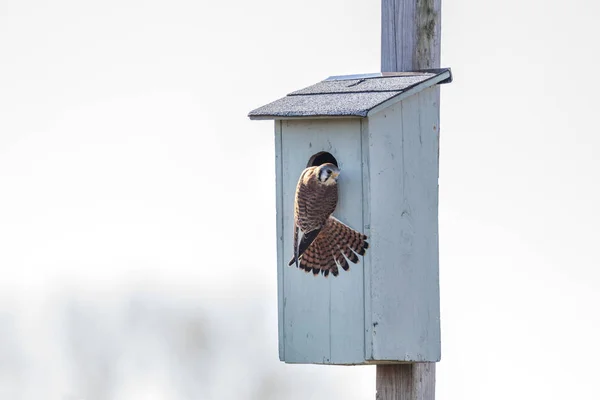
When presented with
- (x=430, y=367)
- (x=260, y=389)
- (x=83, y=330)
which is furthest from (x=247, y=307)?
(x=430, y=367)

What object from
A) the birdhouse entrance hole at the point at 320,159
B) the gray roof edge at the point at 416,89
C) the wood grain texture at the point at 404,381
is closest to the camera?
the gray roof edge at the point at 416,89

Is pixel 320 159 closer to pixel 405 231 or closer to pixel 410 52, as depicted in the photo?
pixel 405 231

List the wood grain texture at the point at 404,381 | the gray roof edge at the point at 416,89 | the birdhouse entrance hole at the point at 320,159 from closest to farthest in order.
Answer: the gray roof edge at the point at 416,89
the birdhouse entrance hole at the point at 320,159
the wood grain texture at the point at 404,381

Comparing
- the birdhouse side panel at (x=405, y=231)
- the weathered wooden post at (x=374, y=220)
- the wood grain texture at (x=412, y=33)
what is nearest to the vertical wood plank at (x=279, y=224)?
the weathered wooden post at (x=374, y=220)

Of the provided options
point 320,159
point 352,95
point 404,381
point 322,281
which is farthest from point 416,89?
point 404,381

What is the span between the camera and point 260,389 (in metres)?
13.4

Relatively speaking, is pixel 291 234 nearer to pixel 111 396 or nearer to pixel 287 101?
pixel 287 101

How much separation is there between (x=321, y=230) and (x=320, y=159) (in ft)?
1.01

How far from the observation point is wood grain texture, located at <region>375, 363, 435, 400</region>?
20.6 feet

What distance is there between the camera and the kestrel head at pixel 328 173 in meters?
5.91

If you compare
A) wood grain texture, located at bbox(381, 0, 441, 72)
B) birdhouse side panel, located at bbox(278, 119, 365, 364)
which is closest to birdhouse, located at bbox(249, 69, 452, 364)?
birdhouse side panel, located at bbox(278, 119, 365, 364)

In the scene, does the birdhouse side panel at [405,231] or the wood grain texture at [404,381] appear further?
the wood grain texture at [404,381]

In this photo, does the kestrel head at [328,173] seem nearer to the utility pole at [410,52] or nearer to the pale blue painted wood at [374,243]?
the pale blue painted wood at [374,243]

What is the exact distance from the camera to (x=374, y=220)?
589 centimetres
